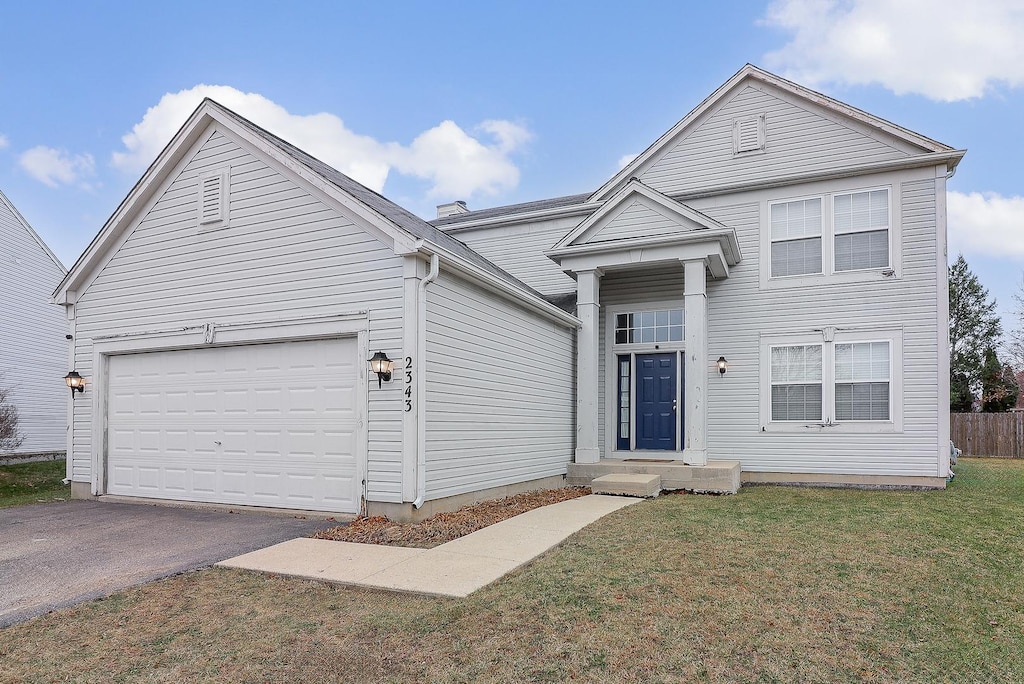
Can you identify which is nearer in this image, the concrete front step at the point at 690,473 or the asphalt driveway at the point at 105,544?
the asphalt driveway at the point at 105,544

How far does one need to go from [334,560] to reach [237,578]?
0.82 metres

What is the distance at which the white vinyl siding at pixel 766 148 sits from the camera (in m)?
11.3

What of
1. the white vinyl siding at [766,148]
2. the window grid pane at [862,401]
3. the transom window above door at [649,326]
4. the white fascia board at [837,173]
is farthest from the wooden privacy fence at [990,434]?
the transom window above door at [649,326]

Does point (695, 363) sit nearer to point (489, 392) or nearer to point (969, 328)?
point (489, 392)

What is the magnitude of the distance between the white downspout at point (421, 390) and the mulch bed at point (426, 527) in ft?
1.30

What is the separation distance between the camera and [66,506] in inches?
369

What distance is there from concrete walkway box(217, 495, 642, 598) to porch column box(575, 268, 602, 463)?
13.2 ft

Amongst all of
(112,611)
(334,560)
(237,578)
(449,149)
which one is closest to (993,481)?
(334,560)

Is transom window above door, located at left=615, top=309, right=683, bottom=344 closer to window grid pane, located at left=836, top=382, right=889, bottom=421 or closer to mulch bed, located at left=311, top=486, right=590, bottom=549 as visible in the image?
window grid pane, located at left=836, top=382, right=889, bottom=421

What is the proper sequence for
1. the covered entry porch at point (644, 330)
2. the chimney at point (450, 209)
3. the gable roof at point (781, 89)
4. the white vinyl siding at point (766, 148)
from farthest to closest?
the chimney at point (450, 209) → the white vinyl siding at point (766, 148) → the covered entry porch at point (644, 330) → the gable roof at point (781, 89)

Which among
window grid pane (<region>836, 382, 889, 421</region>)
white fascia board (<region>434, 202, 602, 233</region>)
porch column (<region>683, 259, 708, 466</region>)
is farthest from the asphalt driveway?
window grid pane (<region>836, 382, 889, 421</region>)

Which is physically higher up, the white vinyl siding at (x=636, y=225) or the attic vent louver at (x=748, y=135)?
the attic vent louver at (x=748, y=135)

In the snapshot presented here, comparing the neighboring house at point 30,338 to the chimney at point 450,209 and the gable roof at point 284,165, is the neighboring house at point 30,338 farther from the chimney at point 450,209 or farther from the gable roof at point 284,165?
the chimney at point 450,209

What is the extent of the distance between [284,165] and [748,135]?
831 centimetres
